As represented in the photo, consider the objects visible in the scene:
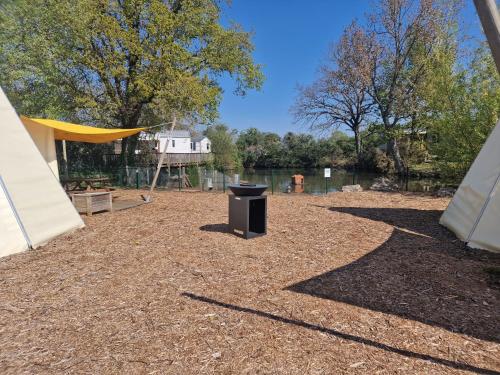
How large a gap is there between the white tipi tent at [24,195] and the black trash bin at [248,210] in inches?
124

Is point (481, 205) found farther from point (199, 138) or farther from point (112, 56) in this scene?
point (199, 138)

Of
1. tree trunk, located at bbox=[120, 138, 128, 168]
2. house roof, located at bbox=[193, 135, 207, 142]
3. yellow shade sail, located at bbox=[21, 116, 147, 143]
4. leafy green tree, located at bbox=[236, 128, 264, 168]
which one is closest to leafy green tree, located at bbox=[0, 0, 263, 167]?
tree trunk, located at bbox=[120, 138, 128, 168]

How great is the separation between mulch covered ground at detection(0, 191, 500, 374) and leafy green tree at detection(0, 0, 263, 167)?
11183 mm

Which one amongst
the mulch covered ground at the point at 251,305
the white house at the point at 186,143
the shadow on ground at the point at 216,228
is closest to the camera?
the mulch covered ground at the point at 251,305

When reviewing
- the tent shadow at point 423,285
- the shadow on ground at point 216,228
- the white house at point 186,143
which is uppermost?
the white house at point 186,143

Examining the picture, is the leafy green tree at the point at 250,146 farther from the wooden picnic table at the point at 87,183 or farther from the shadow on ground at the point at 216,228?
the shadow on ground at the point at 216,228

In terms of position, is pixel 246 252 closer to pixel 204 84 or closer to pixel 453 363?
pixel 453 363

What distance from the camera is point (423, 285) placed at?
3.50 meters

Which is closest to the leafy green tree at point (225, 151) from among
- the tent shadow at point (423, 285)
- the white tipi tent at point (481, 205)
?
the white tipi tent at point (481, 205)

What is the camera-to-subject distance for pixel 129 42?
14617 millimetres

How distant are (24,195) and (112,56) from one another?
11.8 meters

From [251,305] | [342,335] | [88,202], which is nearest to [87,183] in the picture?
[88,202]

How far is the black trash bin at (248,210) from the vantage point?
5371 mm

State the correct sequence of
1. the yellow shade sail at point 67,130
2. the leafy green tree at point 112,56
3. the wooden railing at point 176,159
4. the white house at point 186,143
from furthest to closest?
the white house at point 186,143 < the wooden railing at point 176,159 < the leafy green tree at point 112,56 < the yellow shade sail at point 67,130
